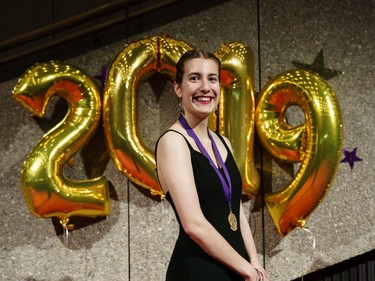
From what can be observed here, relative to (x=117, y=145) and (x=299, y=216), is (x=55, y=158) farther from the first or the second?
(x=299, y=216)

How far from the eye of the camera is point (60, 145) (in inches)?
106

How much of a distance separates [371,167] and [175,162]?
1616 mm

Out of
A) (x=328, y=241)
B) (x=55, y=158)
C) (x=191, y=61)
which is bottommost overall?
(x=328, y=241)

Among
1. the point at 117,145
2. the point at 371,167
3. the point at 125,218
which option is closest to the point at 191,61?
the point at 117,145

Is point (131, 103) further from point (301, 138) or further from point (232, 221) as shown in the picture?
point (232, 221)

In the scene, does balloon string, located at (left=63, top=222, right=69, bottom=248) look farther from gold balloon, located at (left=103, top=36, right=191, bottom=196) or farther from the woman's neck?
the woman's neck

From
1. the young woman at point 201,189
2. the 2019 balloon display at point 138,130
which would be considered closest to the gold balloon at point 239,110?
the 2019 balloon display at point 138,130

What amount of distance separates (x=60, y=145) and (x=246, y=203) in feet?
2.67

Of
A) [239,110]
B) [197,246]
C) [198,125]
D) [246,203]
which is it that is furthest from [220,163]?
[246,203]

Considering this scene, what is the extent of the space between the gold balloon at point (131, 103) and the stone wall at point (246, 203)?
0.18 meters

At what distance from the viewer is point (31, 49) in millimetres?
2953

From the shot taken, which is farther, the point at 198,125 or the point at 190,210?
the point at 198,125

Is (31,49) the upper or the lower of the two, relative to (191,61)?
lower

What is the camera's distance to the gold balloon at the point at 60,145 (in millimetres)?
2658
